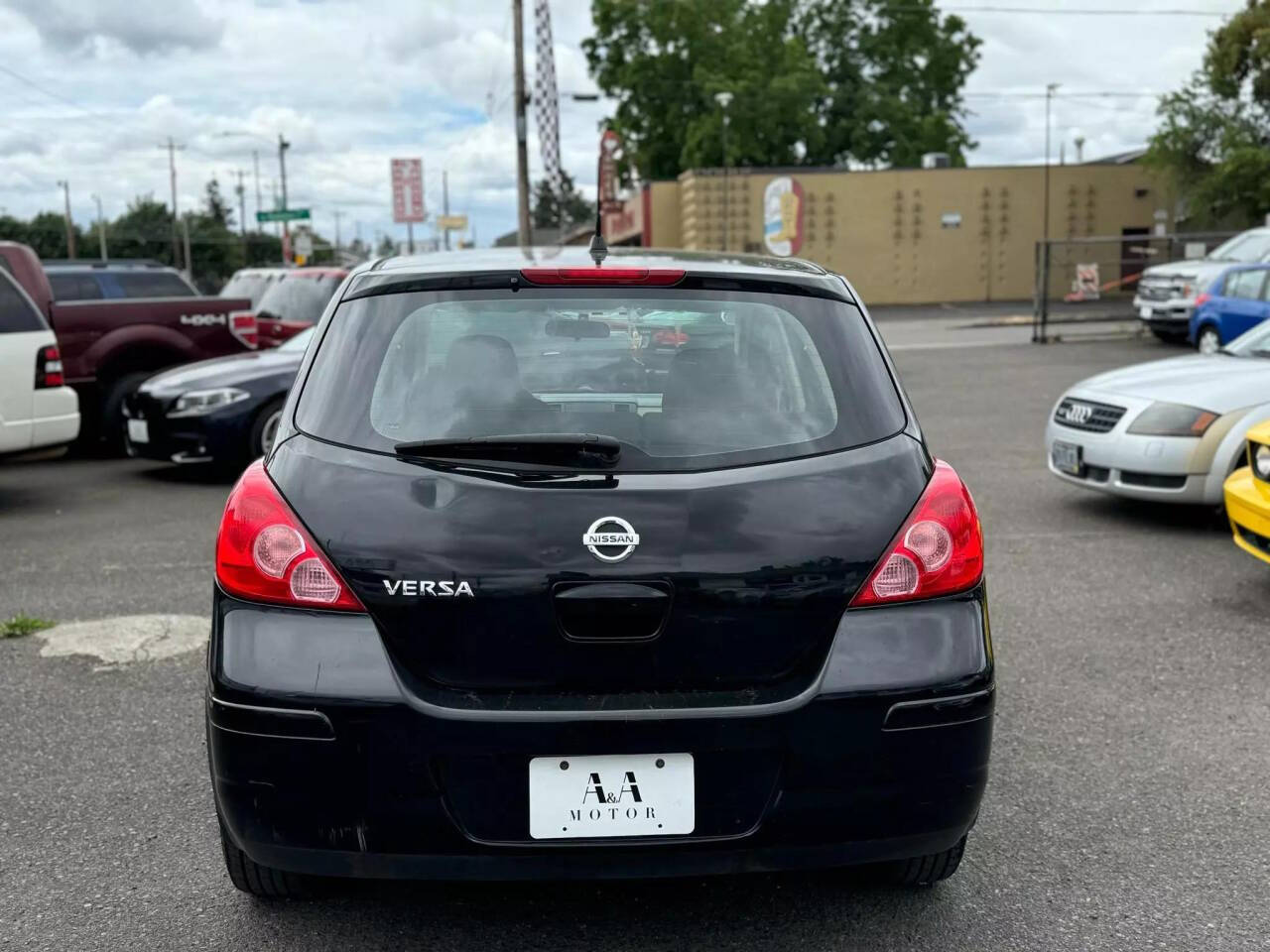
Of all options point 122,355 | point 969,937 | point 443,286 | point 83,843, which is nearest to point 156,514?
point 122,355

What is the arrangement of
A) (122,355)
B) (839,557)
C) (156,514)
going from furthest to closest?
(122,355) < (156,514) < (839,557)

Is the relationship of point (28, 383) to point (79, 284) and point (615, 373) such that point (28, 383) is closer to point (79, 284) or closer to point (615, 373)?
point (615, 373)

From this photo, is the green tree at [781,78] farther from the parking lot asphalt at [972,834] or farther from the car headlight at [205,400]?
the parking lot asphalt at [972,834]

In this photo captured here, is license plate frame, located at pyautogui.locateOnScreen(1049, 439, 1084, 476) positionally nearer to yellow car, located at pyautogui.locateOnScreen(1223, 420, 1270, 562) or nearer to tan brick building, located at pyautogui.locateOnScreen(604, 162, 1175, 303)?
yellow car, located at pyautogui.locateOnScreen(1223, 420, 1270, 562)

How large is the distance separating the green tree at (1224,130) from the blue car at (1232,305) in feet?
58.3

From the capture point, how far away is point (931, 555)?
2756 mm

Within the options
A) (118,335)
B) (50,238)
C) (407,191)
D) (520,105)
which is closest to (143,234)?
(50,238)

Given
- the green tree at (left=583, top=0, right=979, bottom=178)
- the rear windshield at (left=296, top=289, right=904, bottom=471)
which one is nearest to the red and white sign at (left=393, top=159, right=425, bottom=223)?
the green tree at (left=583, top=0, right=979, bottom=178)

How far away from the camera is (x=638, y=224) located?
160ft

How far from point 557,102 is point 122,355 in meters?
38.1

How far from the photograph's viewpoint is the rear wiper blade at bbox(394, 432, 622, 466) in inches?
107

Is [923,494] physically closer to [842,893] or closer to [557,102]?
[842,893]

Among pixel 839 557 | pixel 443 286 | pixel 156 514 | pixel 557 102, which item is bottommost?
pixel 156 514

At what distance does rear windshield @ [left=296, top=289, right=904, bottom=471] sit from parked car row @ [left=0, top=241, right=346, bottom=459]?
683cm
